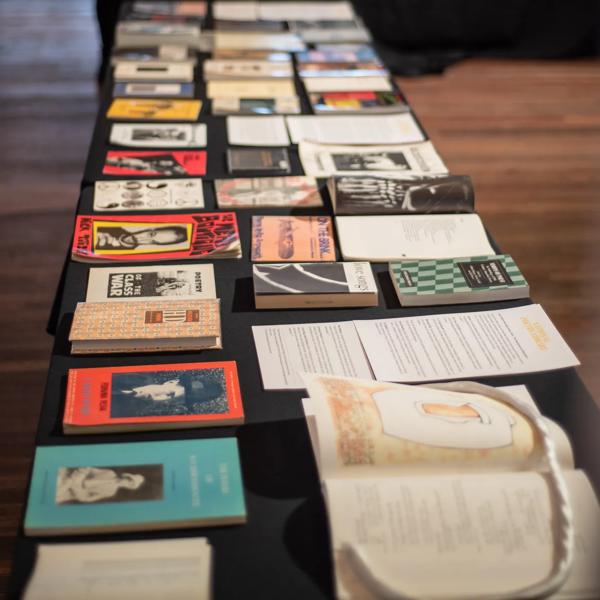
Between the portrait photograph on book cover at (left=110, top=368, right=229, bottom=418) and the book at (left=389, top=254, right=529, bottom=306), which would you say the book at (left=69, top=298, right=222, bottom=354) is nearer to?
the portrait photograph on book cover at (left=110, top=368, right=229, bottom=418)

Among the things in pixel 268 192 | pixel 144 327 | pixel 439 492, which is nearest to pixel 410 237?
pixel 268 192

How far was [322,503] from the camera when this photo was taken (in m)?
1.16

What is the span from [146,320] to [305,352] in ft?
0.93

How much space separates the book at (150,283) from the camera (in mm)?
1597

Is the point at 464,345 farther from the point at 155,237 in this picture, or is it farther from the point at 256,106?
the point at 256,106

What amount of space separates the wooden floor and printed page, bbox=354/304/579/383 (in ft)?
3.29

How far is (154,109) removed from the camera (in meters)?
2.41

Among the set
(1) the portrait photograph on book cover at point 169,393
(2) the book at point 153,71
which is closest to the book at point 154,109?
(2) the book at point 153,71

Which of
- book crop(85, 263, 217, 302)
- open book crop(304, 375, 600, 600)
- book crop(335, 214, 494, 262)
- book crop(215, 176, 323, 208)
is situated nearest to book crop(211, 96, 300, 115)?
book crop(215, 176, 323, 208)

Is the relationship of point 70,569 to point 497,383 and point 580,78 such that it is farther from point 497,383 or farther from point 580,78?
point 580,78

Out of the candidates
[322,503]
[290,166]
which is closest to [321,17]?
[290,166]

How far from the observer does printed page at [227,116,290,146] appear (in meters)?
2.25

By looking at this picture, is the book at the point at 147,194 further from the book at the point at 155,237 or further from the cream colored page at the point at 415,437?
the cream colored page at the point at 415,437

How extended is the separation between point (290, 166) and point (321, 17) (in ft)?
4.26
